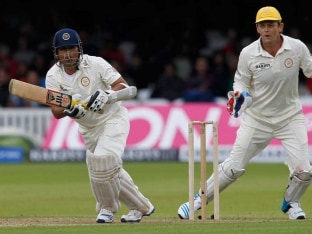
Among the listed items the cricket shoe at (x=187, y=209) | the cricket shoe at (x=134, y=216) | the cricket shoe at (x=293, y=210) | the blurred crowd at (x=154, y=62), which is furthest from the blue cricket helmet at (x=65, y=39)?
the blurred crowd at (x=154, y=62)

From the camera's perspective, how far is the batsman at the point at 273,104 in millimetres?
8383

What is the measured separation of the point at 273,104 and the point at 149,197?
295 cm

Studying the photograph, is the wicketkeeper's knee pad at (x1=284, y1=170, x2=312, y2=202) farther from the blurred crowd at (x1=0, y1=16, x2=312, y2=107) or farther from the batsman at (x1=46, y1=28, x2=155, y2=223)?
the blurred crowd at (x1=0, y1=16, x2=312, y2=107)

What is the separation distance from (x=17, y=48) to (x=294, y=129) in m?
10.6

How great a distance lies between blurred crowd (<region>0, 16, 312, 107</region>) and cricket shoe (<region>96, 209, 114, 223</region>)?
7621 millimetres

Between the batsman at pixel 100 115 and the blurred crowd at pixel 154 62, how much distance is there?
24.5 feet

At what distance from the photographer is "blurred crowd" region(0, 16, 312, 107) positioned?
16625 millimetres

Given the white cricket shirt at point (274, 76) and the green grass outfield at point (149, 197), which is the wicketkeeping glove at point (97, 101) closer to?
the green grass outfield at point (149, 197)

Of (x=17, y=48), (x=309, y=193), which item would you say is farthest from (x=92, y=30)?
(x=309, y=193)

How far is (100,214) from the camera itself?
825 cm

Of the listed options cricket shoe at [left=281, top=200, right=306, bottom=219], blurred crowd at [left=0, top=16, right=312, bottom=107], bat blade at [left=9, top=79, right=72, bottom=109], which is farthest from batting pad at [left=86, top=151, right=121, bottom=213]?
blurred crowd at [left=0, top=16, right=312, bottom=107]

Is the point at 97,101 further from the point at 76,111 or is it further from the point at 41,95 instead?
the point at 41,95

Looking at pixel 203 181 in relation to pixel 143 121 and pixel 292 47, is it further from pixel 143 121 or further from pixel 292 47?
pixel 143 121

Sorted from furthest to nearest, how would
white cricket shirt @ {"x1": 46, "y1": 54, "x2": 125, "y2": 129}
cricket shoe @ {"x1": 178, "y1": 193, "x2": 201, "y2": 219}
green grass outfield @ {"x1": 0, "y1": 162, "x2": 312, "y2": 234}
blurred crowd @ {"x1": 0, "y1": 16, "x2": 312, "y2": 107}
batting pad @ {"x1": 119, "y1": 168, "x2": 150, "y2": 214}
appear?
blurred crowd @ {"x1": 0, "y1": 16, "x2": 312, "y2": 107}
cricket shoe @ {"x1": 178, "y1": 193, "x2": 201, "y2": 219}
batting pad @ {"x1": 119, "y1": 168, "x2": 150, "y2": 214}
white cricket shirt @ {"x1": 46, "y1": 54, "x2": 125, "y2": 129}
green grass outfield @ {"x1": 0, "y1": 162, "x2": 312, "y2": 234}
